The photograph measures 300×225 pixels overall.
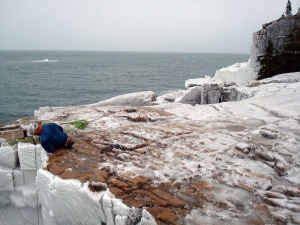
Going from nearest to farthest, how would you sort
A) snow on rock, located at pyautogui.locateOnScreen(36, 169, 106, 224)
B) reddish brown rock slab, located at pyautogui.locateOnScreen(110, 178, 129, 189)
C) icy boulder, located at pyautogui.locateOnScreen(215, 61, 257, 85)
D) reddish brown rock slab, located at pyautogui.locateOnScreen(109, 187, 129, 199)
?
reddish brown rock slab, located at pyautogui.locateOnScreen(109, 187, 129, 199), snow on rock, located at pyautogui.locateOnScreen(36, 169, 106, 224), reddish brown rock slab, located at pyautogui.locateOnScreen(110, 178, 129, 189), icy boulder, located at pyautogui.locateOnScreen(215, 61, 257, 85)

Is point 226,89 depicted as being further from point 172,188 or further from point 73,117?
point 172,188

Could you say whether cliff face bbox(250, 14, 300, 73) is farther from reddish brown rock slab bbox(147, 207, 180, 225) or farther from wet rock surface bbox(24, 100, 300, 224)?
reddish brown rock slab bbox(147, 207, 180, 225)

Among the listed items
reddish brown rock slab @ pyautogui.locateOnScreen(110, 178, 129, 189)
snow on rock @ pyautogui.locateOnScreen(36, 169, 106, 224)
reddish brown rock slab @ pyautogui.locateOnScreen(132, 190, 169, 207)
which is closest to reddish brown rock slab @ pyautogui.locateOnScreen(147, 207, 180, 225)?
reddish brown rock slab @ pyautogui.locateOnScreen(132, 190, 169, 207)

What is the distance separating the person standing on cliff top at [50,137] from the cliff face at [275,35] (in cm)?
1328

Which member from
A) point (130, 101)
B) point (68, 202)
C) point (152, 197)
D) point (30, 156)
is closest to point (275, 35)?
point (130, 101)

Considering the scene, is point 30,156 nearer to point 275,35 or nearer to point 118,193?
point 118,193

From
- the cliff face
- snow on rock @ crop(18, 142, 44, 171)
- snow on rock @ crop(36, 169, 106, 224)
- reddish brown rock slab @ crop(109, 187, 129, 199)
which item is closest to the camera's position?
reddish brown rock slab @ crop(109, 187, 129, 199)

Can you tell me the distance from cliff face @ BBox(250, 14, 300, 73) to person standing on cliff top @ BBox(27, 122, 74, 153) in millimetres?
13279

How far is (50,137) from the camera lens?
5898mm

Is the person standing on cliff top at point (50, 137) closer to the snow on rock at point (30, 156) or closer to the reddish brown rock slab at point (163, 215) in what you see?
the snow on rock at point (30, 156)

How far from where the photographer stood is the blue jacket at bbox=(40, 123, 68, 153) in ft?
19.1

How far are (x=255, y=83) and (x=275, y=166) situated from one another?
→ 9263mm

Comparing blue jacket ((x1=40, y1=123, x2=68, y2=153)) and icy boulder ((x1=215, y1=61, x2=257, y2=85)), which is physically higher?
icy boulder ((x1=215, y1=61, x2=257, y2=85))

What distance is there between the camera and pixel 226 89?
14023 mm
